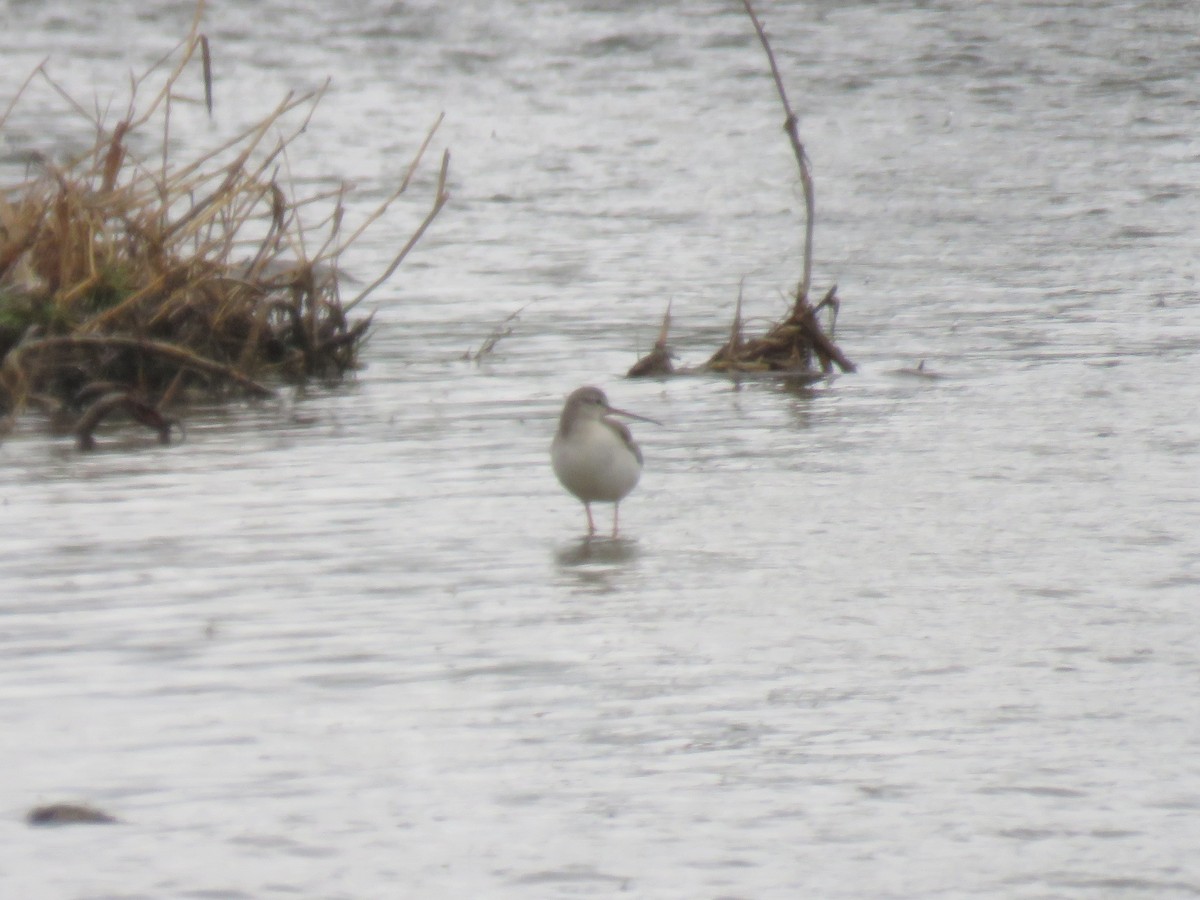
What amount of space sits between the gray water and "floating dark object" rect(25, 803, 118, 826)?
2.8 inches

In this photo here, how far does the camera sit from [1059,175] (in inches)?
832

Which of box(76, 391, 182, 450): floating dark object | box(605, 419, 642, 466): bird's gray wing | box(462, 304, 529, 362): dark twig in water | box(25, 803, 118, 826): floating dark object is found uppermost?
box(605, 419, 642, 466): bird's gray wing

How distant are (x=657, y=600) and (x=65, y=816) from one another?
2643 millimetres

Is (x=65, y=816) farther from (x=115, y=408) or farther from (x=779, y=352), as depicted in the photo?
(x=779, y=352)

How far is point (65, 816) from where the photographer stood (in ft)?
19.1

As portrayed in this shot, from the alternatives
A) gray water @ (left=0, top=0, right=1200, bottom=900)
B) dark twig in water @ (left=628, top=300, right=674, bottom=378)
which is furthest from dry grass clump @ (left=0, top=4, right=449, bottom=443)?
dark twig in water @ (left=628, top=300, right=674, bottom=378)

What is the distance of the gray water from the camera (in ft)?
18.7

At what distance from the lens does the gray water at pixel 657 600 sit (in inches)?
224

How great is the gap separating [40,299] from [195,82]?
19.2 m

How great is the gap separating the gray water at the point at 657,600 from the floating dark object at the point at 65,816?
0.24 ft

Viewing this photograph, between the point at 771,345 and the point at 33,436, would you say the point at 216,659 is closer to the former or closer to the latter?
the point at 33,436

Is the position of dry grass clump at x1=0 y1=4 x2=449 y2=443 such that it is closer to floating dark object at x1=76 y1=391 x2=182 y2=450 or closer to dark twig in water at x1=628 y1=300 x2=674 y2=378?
floating dark object at x1=76 y1=391 x2=182 y2=450

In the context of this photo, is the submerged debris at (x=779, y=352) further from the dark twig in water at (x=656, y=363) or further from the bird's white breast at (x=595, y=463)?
the bird's white breast at (x=595, y=463)

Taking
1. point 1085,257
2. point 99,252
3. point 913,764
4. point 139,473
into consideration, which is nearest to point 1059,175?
point 1085,257
